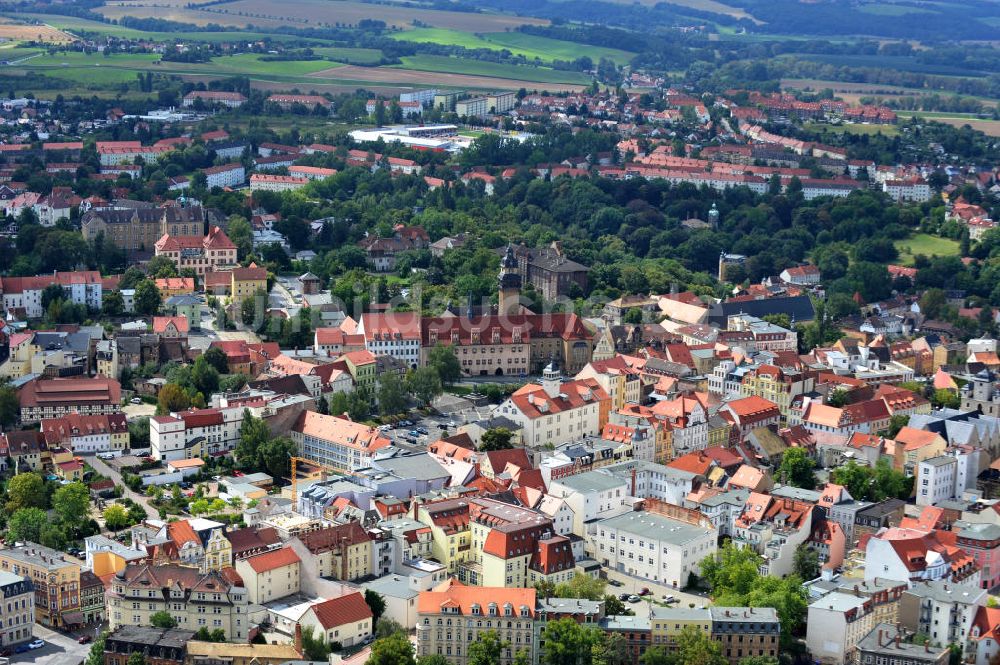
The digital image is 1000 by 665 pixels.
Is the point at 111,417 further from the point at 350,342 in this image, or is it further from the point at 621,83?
the point at 621,83

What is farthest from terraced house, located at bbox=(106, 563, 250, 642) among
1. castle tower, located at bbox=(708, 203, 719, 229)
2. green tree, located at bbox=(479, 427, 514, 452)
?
castle tower, located at bbox=(708, 203, 719, 229)

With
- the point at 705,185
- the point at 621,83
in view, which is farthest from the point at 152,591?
the point at 621,83

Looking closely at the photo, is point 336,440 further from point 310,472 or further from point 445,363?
point 445,363

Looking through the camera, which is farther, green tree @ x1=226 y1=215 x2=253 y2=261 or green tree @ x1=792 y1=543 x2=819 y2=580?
green tree @ x1=226 y1=215 x2=253 y2=261

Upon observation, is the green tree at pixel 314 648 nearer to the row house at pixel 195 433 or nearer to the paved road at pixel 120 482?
the paved road at pixel 120 482

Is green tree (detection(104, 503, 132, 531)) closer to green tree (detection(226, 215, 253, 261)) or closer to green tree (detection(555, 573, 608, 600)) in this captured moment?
green tree (detection(555, 573, 608, 600))

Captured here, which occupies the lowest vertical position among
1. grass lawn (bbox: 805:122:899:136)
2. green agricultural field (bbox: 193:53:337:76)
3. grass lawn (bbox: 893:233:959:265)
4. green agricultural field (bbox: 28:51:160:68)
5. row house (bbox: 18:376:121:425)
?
grass lawn (bbox: 893:233:959:265)
